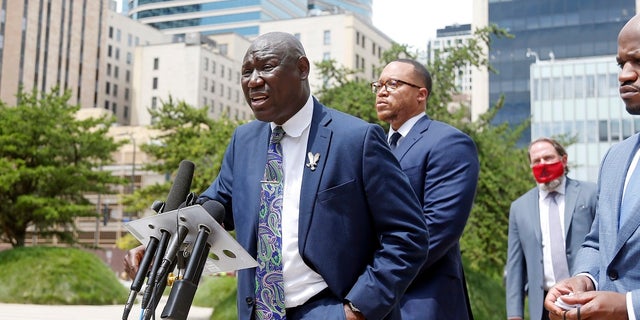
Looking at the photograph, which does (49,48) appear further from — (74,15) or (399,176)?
(399,176)

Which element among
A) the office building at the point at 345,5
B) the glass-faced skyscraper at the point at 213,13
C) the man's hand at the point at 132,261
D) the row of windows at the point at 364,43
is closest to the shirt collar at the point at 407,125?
the man's hand at the point at 132,261

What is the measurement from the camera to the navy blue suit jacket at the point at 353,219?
10.2 feet

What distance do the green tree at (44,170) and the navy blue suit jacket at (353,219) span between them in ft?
77.2

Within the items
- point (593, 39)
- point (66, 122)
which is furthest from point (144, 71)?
point (66, 122)

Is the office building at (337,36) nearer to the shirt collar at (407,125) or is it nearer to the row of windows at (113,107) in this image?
the row of windows at (113,107)

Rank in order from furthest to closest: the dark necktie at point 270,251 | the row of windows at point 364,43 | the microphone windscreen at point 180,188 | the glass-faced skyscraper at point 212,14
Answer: the glass-faced skyscraper at point 212,14 → the row of windows at point 364,43 → the dark necktie at point 270,251 → the microphone windscreen at point 180,188

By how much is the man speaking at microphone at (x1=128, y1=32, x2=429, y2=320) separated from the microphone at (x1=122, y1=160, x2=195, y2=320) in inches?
10.7

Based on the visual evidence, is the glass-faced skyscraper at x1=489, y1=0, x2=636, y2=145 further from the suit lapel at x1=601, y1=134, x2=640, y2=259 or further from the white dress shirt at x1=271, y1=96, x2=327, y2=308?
the suit lapel at x1=601, y1=134, x2=640, y2=259

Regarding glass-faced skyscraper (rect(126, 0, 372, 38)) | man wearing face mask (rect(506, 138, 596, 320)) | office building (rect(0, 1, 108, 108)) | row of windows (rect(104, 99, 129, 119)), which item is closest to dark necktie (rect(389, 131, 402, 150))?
man wearing face mask (rect(506, 138, 596, 320))

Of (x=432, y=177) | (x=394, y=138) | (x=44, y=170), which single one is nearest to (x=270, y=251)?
(x=432, y=177)

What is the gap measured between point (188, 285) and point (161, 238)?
0.24 metres

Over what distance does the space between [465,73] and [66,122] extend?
1445 centimetres

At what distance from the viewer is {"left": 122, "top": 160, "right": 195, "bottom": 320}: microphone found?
8.73ft

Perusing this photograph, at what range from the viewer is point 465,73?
1981 centimetres
